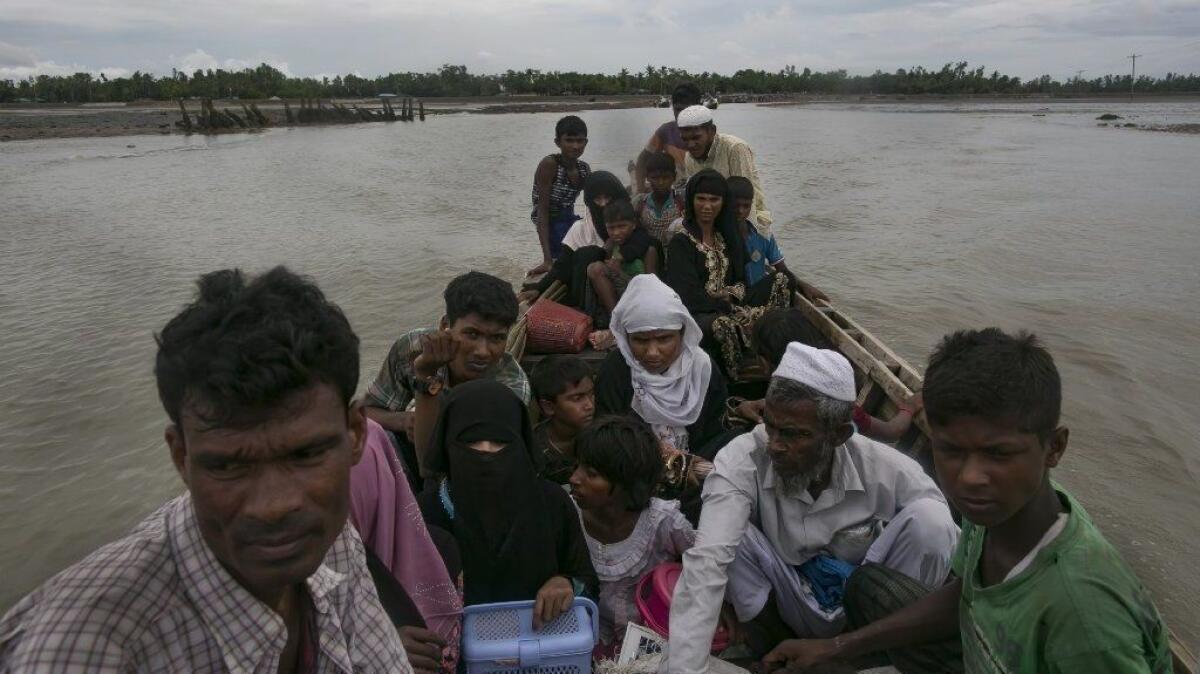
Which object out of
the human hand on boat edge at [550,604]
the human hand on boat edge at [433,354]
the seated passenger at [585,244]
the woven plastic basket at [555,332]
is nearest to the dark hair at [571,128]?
the seated passenger at [585,244]

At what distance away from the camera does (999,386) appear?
1.50 meters

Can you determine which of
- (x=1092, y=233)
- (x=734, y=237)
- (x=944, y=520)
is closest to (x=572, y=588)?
(x=944, y=520)

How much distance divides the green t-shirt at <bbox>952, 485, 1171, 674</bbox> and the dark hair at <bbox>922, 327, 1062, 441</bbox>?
21cm

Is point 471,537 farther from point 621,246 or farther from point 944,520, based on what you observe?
point 621,246

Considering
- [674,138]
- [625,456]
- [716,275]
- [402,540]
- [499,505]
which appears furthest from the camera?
[674,138]

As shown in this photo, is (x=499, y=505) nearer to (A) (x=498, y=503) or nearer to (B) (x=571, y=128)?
(A) (x=498, y=503)

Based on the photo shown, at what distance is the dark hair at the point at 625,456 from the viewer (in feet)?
7.87

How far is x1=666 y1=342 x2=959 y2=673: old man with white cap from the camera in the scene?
2.13 m

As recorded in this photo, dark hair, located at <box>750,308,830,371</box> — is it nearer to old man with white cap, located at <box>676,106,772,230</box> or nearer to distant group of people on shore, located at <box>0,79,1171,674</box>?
distant group of people on shore, located at <box>0,79,1171,674</box>

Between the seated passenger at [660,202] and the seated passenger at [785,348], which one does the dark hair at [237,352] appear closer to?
the seated passenger at [785,348]

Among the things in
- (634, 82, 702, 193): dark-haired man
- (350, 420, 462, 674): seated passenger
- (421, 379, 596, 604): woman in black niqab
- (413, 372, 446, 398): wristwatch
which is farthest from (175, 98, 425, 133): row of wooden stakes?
(350, 420, 462, 674): seated passenger

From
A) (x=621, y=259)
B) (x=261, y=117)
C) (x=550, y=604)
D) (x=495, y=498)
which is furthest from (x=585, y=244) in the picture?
(x=261, y=117)

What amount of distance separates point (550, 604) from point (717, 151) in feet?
13.9

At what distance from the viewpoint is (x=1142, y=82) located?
7088cm
